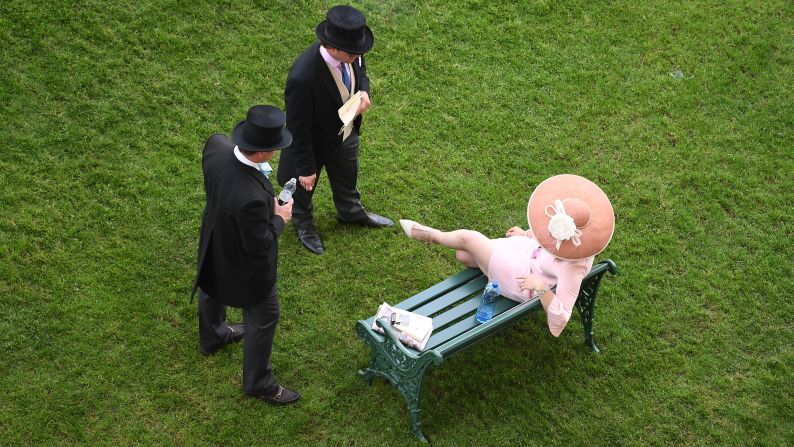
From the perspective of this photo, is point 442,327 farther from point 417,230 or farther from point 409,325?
point 417,230

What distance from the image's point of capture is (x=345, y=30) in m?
6.32

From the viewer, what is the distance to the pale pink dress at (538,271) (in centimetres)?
640

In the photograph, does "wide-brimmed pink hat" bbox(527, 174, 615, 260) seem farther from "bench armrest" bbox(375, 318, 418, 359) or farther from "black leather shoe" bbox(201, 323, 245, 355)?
"black leather shoe" bbox(201, 323, 245, 355)

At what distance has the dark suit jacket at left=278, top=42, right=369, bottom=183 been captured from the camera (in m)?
6.66

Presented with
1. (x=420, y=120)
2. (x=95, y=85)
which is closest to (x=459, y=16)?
(x=420, y=120)

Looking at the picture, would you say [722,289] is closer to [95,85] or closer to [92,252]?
[92,252]

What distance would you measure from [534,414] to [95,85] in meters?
5.89

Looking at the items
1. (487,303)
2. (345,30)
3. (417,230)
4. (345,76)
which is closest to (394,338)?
(487,303)

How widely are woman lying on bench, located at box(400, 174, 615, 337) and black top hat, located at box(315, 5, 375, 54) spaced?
6.14ft

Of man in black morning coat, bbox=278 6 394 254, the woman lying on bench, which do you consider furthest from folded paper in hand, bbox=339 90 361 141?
the woman lying on bench

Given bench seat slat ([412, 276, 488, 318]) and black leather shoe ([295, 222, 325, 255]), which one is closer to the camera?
bench seat slat ([412, 276, 488, 318])

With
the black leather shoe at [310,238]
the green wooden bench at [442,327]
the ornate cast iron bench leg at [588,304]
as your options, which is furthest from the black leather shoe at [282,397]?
the ornate cast iron bench leg at [588,304]

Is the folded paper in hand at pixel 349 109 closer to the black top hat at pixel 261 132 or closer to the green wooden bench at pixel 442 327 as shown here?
the black top hat at pixel 261 132

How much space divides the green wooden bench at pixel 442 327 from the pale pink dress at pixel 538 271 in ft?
0.53
